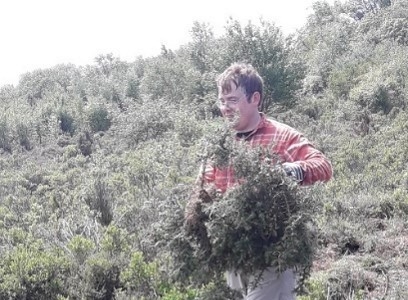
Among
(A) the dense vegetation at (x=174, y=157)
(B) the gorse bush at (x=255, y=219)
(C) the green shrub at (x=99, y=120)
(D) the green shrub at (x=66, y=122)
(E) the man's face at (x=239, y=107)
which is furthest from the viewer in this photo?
(D) the green shrub at (x=66, y=122)

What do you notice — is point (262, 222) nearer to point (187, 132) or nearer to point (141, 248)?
point (141, 248)

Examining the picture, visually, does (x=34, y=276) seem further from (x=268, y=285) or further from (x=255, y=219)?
(x=255, y=219)

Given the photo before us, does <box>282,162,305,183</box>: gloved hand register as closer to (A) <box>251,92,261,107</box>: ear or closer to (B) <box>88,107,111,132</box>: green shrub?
(A) <box>251,92,261,107</box>: ear

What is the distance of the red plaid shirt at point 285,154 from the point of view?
2.52 m

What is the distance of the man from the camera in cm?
248

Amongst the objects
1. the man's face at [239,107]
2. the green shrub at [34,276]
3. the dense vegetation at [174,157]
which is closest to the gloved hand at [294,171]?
the dense vegetation at [174,157]

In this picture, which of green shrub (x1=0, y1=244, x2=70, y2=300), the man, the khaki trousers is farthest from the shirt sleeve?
green shrub (x1=0, y1=244, x2=70, y2=300)

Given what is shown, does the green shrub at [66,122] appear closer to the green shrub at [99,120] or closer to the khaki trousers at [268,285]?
the green shrub at [99,120]

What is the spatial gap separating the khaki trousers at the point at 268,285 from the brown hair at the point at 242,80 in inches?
30.5

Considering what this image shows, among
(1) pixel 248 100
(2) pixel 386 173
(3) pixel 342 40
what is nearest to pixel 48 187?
(2) pixel 386 173

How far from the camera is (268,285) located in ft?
8.14

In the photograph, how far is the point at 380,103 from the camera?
1555 centimetres

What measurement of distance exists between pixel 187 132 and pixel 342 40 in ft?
46.9

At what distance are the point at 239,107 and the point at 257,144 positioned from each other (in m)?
0.20
